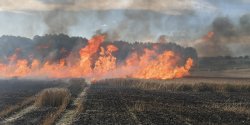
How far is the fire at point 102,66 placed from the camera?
328 feet

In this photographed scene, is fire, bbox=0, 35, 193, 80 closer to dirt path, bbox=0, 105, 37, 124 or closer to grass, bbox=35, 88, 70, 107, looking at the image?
grass, bbox=35, 88, 70, 107

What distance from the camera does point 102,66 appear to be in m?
124

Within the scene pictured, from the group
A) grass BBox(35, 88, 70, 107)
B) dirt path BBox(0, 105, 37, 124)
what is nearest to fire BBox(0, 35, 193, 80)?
grass BBox(35, 88, 70, 107)

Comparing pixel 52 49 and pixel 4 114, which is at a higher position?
pixel 52 49

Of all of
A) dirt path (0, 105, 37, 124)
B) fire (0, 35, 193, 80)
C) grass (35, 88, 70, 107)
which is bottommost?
dirt path (0, 105, 37, 124)

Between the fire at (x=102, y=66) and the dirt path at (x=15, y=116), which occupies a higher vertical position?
the fire at (x=102, y=66)

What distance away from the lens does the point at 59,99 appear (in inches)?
1650

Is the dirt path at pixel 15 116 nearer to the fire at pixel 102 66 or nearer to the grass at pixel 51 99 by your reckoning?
the grass at pixel 51 99

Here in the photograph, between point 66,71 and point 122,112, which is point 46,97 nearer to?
point 122,112

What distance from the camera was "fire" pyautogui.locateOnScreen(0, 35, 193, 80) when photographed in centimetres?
10000

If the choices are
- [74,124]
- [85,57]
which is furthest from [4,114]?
[85,57]

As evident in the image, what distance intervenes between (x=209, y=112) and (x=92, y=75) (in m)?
92.6

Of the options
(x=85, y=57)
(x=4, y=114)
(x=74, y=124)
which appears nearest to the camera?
(x=74, y=124)

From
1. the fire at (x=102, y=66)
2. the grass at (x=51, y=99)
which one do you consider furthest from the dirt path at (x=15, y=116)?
the fire at (x=102, y=66)
